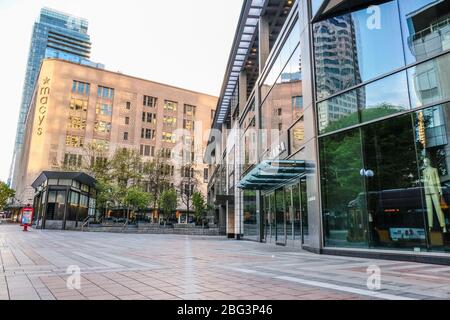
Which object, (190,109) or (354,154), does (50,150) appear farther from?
(354,154)

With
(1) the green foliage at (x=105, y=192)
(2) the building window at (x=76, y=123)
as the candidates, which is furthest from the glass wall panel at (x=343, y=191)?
(2) the building window at (x=76, y=123)

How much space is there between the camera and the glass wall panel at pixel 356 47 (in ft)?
39.1

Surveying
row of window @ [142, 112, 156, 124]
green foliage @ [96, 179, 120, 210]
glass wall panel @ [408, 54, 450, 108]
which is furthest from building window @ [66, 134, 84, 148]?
glass wall panel @ [408, 54, 450, 108]

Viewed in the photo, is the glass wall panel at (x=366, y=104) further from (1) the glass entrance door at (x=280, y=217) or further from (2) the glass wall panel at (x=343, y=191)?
(1) the glass entrance door at (x=280, y=217)

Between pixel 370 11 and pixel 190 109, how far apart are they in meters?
72.5

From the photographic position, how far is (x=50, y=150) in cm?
6469

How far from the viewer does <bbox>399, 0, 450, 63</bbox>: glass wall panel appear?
10484 millimetres

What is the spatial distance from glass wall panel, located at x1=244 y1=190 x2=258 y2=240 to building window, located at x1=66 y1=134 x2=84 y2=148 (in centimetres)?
4969

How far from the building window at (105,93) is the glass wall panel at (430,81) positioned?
229 feet

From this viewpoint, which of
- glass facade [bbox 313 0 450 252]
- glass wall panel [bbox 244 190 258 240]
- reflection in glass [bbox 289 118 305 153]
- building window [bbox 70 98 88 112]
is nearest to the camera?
glass facade [bbox 313 0 450 252]

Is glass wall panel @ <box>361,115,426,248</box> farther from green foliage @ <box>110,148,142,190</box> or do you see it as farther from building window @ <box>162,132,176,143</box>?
building window @ <box>162,132,176,143</box>

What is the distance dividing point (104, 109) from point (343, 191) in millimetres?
66970
